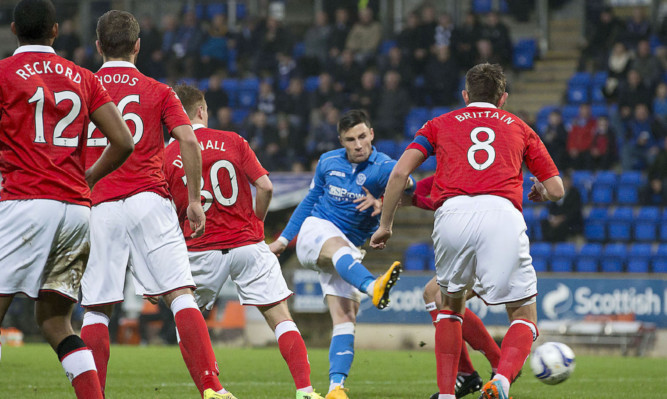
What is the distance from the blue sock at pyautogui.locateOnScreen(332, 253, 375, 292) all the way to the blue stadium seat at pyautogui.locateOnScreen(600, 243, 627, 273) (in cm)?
1009

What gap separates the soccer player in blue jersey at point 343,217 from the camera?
736 centimetres

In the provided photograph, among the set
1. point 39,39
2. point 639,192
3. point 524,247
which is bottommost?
point 639,192

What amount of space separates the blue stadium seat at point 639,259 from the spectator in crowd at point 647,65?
3917mm

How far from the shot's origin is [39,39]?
504 centimetres

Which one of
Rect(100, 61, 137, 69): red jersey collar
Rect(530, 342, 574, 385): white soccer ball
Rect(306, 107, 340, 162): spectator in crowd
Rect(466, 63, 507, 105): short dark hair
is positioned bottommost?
Rect(306, 107, 340, 162): spectator in crowd

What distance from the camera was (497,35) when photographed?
20.2m

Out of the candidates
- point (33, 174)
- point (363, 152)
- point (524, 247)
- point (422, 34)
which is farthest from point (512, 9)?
point (33, 174)

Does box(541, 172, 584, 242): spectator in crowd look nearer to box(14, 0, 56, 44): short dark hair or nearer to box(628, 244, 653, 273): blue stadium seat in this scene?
box(628, 244, 653, 273): blue stadium seat

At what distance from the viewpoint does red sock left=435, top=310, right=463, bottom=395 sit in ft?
20.1

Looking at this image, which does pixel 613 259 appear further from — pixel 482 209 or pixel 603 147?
pixel 482 209

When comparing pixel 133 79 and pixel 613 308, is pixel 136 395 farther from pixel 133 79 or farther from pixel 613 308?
pixel 613 308

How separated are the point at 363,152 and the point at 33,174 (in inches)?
126

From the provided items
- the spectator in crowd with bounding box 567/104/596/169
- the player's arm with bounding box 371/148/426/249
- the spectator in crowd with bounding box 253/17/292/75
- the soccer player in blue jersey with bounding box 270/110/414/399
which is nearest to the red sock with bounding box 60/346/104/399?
the player's arm with bounding box 371/148/426/249

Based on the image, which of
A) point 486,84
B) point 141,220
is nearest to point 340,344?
point 141,220
